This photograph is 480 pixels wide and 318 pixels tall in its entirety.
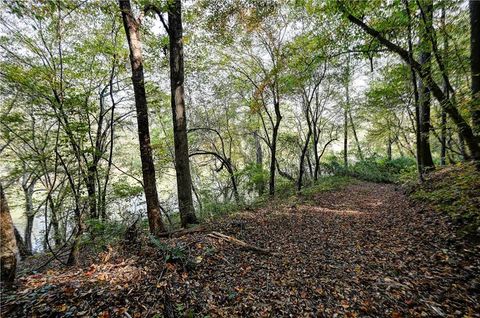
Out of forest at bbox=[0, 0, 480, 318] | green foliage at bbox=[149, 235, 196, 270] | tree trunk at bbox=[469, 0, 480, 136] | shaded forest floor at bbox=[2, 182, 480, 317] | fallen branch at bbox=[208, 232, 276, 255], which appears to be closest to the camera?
shaded forest floor at bbox=[2, 182, 480, 317]

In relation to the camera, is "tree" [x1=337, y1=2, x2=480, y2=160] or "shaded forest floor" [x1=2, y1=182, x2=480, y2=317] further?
"tree" [x1=337, y1=2, x2=480, y2=160]

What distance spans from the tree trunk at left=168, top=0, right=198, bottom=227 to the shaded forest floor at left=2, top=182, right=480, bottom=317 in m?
1.47

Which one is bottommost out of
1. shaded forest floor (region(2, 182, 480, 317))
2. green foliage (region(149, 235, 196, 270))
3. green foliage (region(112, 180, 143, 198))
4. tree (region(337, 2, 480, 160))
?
shaded forest floor (region(2, 182, 480, 317))

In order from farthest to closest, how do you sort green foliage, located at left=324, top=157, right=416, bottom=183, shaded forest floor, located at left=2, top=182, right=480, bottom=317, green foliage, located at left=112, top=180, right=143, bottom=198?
green foliage, located at left=324, top=157, right=416, bottom=183, green foliage, located at left=112, top=180, right=143, bottom=198, shaded forest floor, located at left=2, top=182, right=480, bottom=317

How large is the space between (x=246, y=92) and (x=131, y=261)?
12111 mm

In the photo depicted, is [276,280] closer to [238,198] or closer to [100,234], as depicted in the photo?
[100,234]

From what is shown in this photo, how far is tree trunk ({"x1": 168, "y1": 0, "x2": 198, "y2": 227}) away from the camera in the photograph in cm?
575

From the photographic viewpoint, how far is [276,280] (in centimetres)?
A: 320

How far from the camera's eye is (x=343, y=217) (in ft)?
20.7

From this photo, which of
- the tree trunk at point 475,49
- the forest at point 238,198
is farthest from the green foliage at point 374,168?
the tree trunk at point 475,49

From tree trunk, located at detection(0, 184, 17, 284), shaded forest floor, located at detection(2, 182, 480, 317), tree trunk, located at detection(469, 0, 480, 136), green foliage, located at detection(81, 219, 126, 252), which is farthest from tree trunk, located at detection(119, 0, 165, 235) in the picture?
tree trunk, located at detection(469, 0, 480, 136)

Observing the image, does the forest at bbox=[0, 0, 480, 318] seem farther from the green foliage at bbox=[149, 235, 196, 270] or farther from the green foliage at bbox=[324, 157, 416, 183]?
the green foliage at bbox=[324, 157, 416, 183]

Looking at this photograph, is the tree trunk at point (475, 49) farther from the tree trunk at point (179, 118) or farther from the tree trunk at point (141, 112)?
the tree trunk at point (141, 112)

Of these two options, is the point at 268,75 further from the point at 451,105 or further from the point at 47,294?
the point at 47,294
